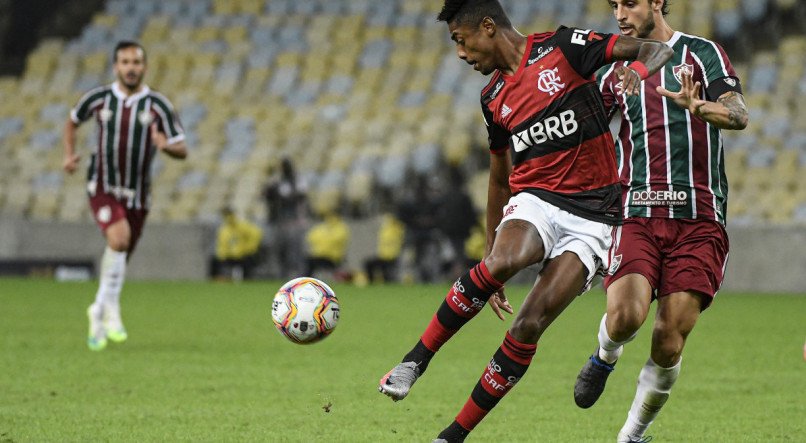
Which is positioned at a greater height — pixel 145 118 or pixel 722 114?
pixel 722 114

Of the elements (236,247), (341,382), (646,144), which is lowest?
(236,247)

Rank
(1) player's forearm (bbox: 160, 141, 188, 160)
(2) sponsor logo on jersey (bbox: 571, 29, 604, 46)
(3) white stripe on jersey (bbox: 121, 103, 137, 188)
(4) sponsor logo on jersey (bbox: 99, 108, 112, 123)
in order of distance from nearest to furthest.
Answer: (2) sponsor logo on jersey (bbox: 571, 29, 604, 46) < (1) player's forearm (bbox: 160, 141, 188, 160) < (3) white stripe on jersey (bbox: 121, 103, 137, 188) < (4) sponsor logo on jersey (bbox: 99, 108, 112, 123)

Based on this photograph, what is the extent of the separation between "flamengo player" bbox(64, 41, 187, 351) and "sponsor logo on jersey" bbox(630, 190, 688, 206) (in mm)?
4944

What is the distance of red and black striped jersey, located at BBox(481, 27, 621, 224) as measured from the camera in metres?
5.48

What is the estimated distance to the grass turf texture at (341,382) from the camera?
6285 millimetres

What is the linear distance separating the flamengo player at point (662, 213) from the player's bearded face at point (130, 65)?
525 centimetres

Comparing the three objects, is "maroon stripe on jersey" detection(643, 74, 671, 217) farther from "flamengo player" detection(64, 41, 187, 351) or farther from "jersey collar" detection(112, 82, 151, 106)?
"jersey collar" detection(112, 82, 151, 106)

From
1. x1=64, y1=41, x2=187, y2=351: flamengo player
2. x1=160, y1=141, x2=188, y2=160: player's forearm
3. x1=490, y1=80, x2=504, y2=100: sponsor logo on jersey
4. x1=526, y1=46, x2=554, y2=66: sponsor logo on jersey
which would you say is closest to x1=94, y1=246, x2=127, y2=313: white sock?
x1=64, y1=41, x2=187, y2=351: flamengo player

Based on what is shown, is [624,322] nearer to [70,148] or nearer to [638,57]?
[638,57]

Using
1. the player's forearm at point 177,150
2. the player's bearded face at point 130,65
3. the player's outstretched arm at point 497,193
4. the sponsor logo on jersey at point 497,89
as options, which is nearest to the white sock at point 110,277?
the player's forearm at point 177,150

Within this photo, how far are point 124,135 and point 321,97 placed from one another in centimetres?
1455

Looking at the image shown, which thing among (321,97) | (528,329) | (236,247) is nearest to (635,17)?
(528,329)

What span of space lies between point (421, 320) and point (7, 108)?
15.4 metres

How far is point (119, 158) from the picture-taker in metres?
10.3
